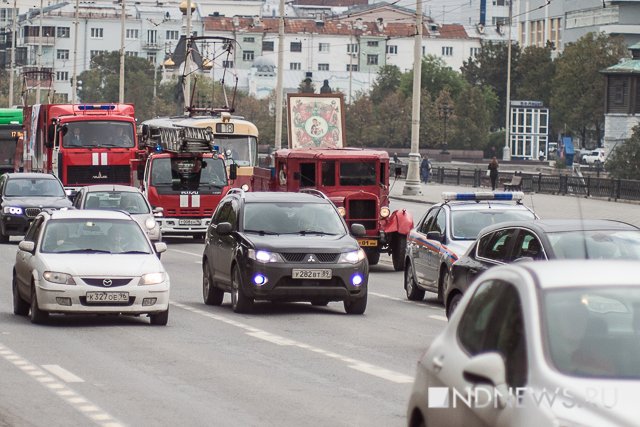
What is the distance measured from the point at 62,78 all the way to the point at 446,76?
7279 centimetres

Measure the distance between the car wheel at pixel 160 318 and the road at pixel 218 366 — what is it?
140mm

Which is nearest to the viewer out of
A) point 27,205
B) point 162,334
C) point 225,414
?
point 225,414

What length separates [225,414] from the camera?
11.9 meters

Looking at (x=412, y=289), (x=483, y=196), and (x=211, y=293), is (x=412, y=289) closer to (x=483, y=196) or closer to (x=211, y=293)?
(x=483, y=196)

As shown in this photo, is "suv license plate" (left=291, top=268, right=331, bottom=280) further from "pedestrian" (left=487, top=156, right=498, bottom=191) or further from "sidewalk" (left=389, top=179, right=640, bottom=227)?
"pedestrian" (left=487, top=156, right=498, bottom=191)

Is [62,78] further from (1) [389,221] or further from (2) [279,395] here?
(2) [279,395]

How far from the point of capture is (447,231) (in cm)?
2331

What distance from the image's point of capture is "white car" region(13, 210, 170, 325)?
1897 centimetres

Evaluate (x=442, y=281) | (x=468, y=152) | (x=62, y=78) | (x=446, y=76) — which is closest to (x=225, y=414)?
(x=442, y=281)

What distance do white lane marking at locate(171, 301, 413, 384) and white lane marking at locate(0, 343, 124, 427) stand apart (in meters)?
2.71

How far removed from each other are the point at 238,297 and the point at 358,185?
39.4 feet

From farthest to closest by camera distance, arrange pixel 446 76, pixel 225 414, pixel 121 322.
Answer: pixel 446 76 < pixel 121 322 < pixel 225 414

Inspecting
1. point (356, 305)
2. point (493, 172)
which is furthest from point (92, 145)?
point (356, 305)

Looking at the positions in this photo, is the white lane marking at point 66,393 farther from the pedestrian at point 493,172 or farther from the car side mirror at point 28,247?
the pedestrian at point 493,172
